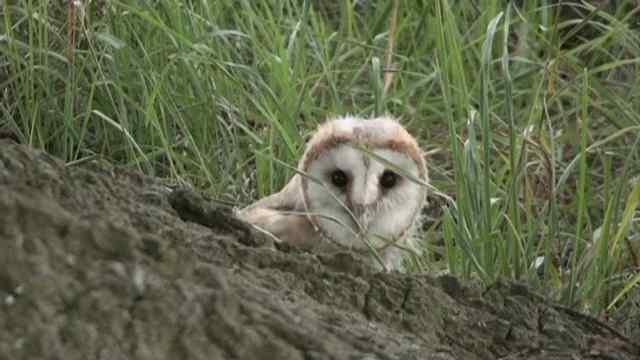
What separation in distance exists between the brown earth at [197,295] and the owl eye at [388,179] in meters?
1.94

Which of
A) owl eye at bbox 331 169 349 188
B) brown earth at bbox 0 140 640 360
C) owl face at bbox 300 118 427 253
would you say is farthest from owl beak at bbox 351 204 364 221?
brown earth at bbox 0 140 640 360

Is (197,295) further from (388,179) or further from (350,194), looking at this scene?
(388,179)

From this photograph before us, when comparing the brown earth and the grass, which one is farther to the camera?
the grass

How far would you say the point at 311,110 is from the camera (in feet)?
22.1

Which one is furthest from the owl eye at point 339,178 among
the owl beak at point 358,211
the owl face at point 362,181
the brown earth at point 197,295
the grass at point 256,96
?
the brown earth at point 197,295

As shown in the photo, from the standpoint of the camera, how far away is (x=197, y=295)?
9.54ft

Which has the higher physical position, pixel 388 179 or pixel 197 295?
pixel 197 295

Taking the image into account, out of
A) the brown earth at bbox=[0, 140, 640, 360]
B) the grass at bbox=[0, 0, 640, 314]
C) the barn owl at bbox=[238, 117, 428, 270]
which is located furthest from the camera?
the grass at bbox=[0, 0, 640, 314]

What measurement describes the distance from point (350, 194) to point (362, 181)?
6 centimetres

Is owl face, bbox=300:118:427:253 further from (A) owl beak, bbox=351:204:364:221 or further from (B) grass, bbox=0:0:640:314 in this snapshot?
(B) grass, bbox=0:0:640:314

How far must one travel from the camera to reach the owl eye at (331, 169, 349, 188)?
5738mm

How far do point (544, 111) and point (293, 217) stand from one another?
110 cm

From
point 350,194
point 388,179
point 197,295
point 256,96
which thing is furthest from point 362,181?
point 197,295

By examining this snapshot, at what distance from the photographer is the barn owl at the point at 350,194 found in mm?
5668
